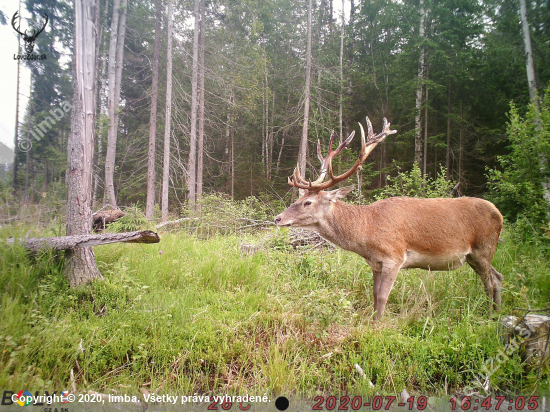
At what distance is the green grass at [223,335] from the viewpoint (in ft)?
7.72

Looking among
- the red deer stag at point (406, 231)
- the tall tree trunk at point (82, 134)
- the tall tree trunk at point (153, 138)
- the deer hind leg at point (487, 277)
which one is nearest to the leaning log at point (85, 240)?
the tall tree trunk at point (82, 134)

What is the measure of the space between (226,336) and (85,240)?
5.93 ft

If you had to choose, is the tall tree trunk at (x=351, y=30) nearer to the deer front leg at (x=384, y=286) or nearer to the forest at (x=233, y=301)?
the forest at (x=233, y=301)

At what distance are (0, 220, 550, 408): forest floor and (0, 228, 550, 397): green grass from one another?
1 centimetres

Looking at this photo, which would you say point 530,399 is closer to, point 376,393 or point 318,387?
point 376,393

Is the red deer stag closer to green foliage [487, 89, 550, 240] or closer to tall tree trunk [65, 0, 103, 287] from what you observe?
green foliage [487, 89, 550, 240]

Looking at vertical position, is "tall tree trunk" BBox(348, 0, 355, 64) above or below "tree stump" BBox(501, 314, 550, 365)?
above

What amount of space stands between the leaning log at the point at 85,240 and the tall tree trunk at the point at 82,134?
41 cm

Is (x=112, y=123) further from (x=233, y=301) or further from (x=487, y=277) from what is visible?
(x=487, y=277)

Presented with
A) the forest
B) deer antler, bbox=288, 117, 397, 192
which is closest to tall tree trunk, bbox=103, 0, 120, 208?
the forest

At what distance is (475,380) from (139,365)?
2.93 meters

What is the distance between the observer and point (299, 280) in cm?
455

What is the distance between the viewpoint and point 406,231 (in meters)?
3.84

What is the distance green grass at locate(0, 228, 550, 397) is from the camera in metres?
2.35
